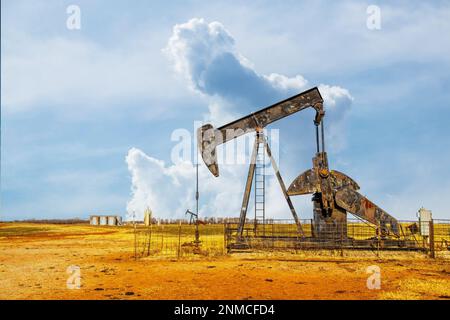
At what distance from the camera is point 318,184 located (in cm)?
1348

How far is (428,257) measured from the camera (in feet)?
41.9

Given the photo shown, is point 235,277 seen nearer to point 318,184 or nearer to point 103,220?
point 318,184

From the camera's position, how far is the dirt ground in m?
7.80

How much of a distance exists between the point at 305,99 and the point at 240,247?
535cm

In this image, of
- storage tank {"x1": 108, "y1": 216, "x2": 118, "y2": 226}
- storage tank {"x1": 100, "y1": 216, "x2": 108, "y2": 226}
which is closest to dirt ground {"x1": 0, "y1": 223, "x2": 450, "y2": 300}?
storage tank {"x1": 108, "y1": 216, "x2": 118, "y2": 226}

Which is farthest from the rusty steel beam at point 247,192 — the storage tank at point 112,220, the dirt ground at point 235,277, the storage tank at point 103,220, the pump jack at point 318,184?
the storage tank at point 103,220

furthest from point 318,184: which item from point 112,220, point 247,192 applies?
point 112,220

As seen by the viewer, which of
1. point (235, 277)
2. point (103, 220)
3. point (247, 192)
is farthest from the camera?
point (103, 220)

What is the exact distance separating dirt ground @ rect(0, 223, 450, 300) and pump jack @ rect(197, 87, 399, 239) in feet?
3.59

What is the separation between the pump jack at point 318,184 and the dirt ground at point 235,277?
1.09 meters

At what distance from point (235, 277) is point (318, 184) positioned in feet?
17.5

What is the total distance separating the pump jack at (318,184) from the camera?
1334 centimetres
